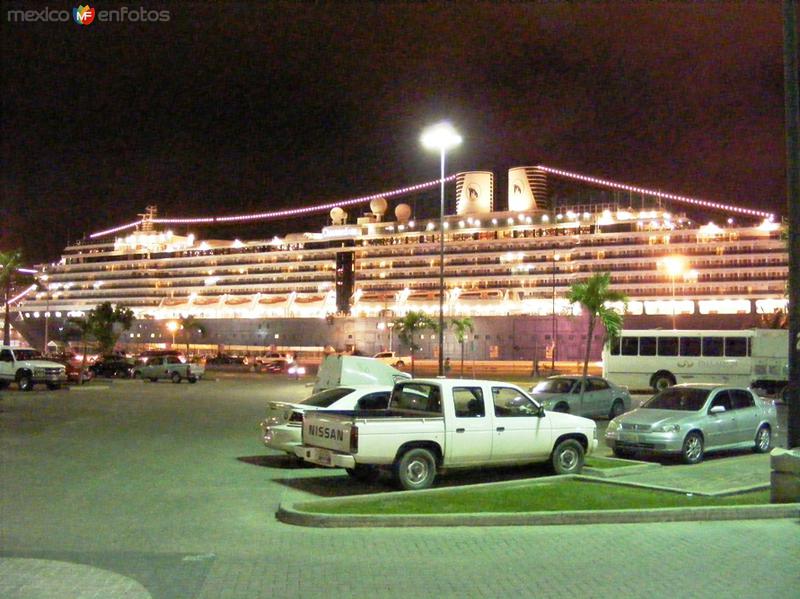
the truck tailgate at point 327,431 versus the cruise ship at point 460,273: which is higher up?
the cruise ship at point 460,273

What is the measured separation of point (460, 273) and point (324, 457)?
7498 cm

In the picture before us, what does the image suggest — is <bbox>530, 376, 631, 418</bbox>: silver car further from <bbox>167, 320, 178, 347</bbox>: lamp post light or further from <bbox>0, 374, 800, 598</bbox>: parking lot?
<bbox>167, 320, 178, 347</bbox>: lamp post light

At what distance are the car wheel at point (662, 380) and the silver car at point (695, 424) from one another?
17.1 meters

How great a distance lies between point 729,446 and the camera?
14672mm

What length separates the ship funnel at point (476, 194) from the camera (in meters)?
92.5

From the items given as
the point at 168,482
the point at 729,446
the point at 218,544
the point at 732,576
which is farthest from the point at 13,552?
the point at 729,446

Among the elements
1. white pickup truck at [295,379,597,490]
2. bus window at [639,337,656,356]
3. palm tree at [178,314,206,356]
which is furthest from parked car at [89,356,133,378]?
white pickup truck at [295,379,597,490]

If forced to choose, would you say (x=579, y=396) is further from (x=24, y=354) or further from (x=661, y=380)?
(x=24, y=354)

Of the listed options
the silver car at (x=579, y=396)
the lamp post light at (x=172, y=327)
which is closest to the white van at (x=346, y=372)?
the silver car at (x=579, y=396)

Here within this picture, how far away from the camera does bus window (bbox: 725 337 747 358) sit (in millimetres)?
31625

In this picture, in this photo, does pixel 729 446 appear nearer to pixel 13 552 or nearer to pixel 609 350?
pixel 13 552

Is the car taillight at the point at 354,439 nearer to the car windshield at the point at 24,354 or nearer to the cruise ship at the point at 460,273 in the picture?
the car windshield at the point at 24,354

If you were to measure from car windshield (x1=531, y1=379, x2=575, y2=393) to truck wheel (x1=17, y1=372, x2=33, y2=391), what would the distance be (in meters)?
22.0

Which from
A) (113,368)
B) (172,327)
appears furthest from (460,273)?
Result: (113,368)
